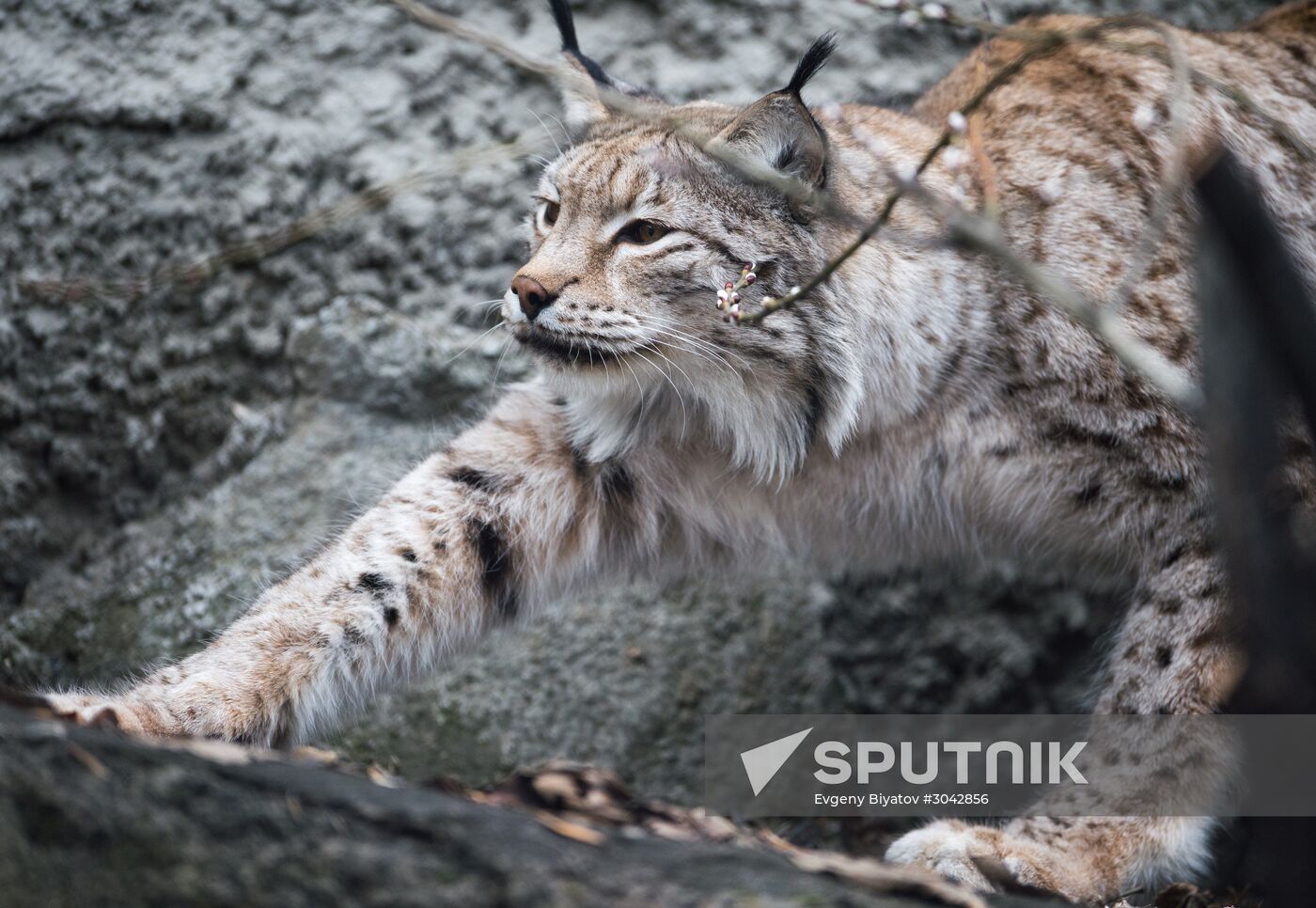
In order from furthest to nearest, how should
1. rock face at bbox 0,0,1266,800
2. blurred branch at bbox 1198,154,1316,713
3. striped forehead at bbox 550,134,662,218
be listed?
rock face at bbox 0,0,1266,800
striped forehead at bbox 550,134,662,218
blurred branch at bbox 1198,154,1316,713

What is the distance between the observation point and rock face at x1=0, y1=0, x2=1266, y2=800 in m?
4.21

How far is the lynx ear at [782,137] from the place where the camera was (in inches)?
122

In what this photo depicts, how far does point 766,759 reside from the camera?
4.13 m

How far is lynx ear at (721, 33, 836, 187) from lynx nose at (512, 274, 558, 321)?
60 centimetres

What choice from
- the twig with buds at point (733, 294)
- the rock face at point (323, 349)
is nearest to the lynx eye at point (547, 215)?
the twig with buds at point (733, 294)

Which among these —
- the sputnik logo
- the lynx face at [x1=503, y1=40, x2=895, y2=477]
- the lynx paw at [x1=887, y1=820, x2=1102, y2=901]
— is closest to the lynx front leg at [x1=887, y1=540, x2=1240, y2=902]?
the lynx paw at [x1=887, y1=820, x2=1102, y2=901]

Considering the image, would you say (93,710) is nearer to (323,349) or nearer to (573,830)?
(573,830)

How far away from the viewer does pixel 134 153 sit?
446 cm

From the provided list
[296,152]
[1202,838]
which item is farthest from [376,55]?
[1202,838]

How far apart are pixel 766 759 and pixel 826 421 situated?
4.38ft

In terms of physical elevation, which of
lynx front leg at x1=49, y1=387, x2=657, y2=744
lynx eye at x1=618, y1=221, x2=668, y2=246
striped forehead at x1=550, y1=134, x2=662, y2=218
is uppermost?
striped forehead at x1=550, y1=134, x2=662, y2=218

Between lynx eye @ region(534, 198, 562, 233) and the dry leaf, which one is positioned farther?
lynx eye @ region(534, 198, 562, 233)

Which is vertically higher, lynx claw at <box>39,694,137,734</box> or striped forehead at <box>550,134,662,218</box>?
striped forehead at <box>550,134,662,218</box>

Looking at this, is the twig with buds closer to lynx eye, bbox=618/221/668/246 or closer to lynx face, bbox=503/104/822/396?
lynx face, bbox=503/104/822/396
